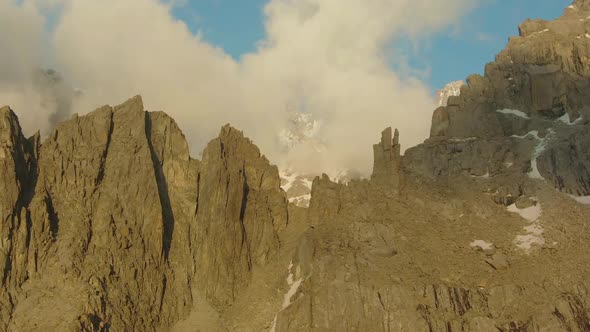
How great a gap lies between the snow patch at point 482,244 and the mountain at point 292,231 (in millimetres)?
256

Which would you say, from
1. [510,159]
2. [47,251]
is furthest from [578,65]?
[47,251]

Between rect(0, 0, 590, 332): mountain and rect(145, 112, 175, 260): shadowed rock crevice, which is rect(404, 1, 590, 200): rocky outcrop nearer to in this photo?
rect(0, 0, 590, 332): mountain

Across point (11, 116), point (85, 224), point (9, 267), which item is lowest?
point (9, 267)

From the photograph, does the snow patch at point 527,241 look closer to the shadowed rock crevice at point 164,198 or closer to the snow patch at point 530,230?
the snow patch at point 530,230

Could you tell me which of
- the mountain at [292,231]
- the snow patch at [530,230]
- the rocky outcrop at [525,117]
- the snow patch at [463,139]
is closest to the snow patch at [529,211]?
the snow patch at [530,230]

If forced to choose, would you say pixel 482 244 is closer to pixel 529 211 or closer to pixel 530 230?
pixel 530 230

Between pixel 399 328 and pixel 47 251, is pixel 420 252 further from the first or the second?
Result: pixel 47 251

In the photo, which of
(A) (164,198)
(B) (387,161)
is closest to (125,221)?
(A) (164,198)

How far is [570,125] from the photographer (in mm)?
114500

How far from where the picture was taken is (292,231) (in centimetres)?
10656

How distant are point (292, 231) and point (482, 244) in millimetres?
25843

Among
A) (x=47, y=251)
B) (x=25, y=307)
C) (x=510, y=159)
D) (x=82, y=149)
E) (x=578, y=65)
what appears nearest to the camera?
(x=25, y=307)

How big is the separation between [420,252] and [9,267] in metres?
49.6

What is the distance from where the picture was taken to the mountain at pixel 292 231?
8831cm
